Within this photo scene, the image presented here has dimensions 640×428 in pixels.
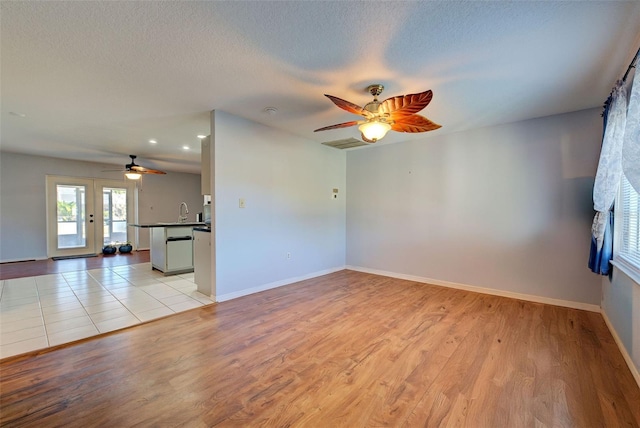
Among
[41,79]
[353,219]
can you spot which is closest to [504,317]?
[353,219]

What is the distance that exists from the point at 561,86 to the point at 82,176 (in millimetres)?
9685

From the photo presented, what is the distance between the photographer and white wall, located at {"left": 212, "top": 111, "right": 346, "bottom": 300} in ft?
11.6

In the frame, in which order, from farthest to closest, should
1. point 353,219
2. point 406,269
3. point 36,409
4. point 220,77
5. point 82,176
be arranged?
1. point 82,176
2. point 353,219
3. point 406,269
4. point 220,77
5. point 36,409

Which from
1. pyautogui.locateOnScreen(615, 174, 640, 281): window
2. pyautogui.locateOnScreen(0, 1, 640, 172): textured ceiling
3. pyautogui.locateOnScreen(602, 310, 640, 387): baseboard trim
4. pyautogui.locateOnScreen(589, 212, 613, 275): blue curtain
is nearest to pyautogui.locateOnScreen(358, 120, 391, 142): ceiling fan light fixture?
pyautogui.locateOnScreen(0, 1, 640, 172): textured ceiling

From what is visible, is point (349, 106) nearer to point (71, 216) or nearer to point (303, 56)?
point (303, 56)

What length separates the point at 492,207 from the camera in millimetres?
3893

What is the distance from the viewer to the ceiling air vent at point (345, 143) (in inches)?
184

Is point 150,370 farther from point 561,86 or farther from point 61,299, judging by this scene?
point 561,86

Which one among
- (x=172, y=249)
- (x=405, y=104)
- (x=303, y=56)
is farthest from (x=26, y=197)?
(x=405, y=104)

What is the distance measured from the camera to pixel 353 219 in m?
5.48

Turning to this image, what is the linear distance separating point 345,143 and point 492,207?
2.58 meters

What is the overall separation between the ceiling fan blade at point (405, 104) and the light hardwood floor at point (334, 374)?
2109mm

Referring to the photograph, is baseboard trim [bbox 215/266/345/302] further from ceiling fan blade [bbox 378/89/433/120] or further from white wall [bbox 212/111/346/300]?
ceiling fan blade [bbox 378/89/433/120]

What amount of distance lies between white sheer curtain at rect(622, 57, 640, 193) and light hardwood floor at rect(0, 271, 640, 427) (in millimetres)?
1421
